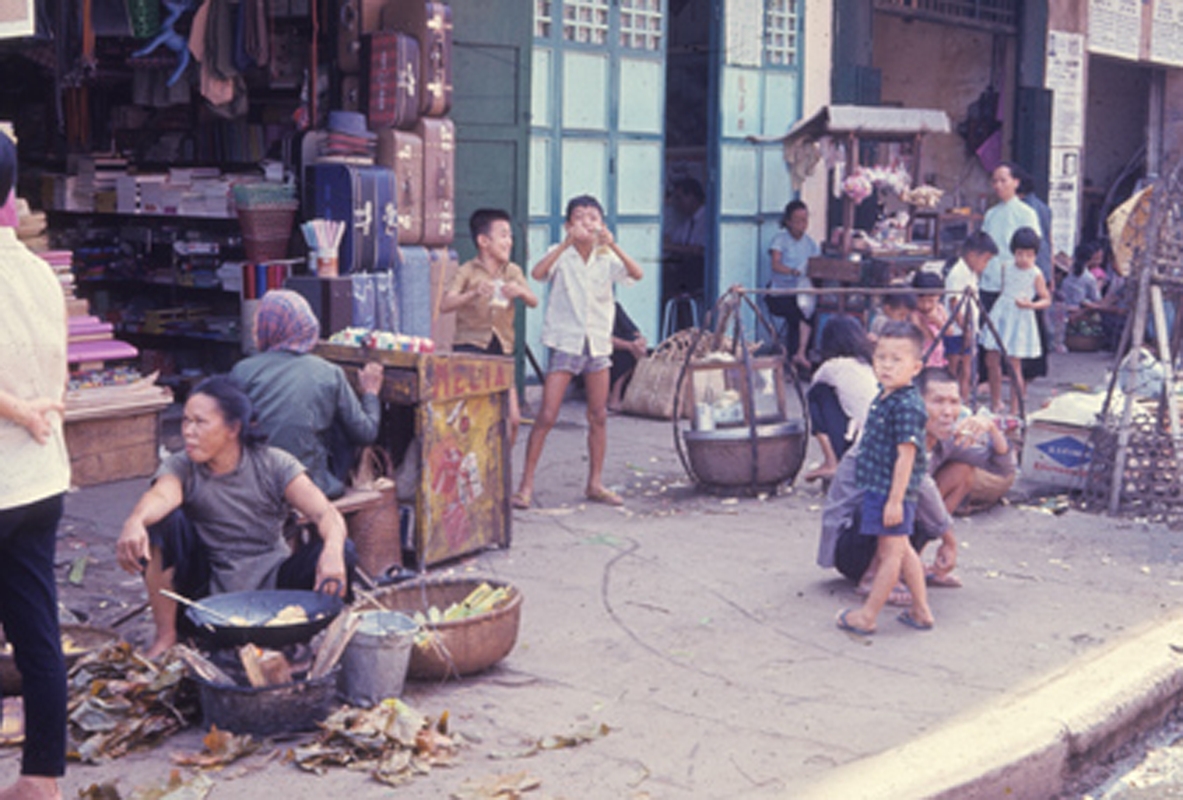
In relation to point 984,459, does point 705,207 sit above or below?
above

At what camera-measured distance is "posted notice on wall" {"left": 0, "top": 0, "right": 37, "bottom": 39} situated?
22.2 ft

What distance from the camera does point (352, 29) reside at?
9.86 m

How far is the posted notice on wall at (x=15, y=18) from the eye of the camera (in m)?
6.76

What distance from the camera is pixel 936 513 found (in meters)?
6.61

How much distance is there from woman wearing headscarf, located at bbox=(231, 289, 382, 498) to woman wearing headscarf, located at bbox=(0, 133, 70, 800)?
202cm

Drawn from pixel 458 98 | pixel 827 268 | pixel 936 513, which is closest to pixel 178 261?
pixel 458 98

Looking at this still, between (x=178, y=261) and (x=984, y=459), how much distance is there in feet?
20.3

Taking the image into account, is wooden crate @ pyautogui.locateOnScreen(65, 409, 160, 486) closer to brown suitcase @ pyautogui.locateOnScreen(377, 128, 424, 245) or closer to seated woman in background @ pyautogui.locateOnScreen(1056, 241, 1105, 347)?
brown suitcase @ pyautogui.locateOnScreen(377, 128, 424, 245)

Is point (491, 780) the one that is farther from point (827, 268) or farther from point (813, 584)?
point (827, 268)

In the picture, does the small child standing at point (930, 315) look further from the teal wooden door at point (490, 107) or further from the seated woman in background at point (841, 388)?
the teal wooden door at point (490, 107)

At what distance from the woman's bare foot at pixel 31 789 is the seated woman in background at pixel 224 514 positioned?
1.23 metres

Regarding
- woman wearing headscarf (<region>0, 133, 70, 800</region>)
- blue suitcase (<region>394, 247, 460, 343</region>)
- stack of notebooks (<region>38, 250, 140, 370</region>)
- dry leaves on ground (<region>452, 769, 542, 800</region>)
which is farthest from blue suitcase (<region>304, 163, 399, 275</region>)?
dry leaves on ground (<region>452, 769, 542, 800</region>)

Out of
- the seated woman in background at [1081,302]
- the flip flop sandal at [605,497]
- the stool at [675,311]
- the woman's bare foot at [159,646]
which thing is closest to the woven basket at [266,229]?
the flip flop sandal at [605,497]

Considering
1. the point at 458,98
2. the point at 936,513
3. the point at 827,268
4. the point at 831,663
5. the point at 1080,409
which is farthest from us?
the point at 827,268
